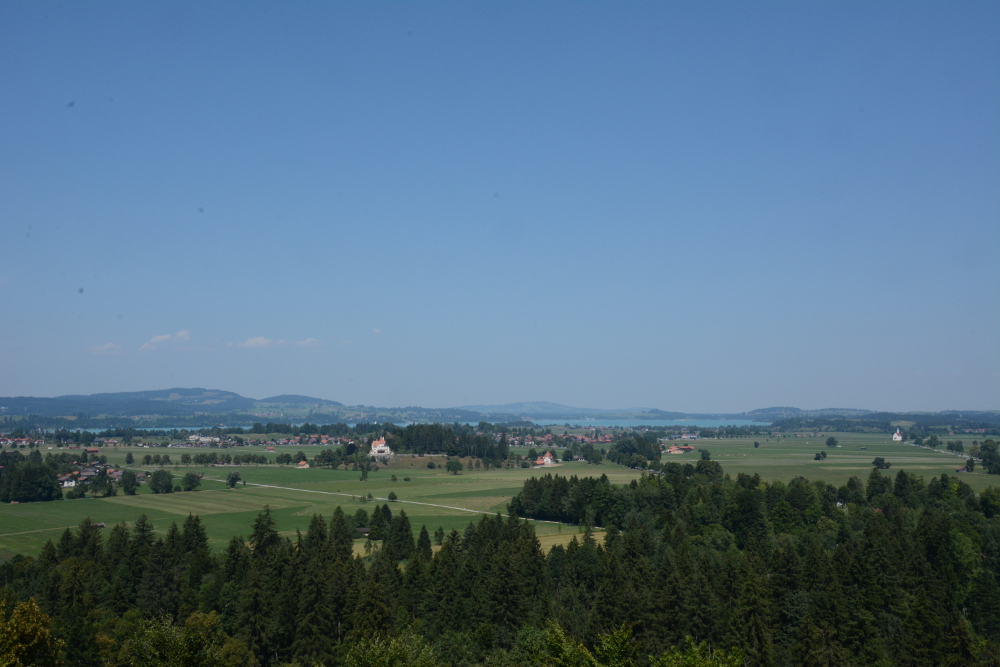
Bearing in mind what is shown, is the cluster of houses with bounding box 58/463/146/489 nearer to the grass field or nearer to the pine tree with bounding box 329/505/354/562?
the grass field

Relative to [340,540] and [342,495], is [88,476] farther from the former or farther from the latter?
[340,540]

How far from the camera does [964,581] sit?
195 ft

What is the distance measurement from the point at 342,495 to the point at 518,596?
2910 inches

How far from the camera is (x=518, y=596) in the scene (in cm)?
4981

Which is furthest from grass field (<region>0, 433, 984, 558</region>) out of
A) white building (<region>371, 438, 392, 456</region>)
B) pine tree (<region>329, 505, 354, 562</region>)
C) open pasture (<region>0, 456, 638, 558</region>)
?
pine tree (<region>329, 505, 354, 562</region>)

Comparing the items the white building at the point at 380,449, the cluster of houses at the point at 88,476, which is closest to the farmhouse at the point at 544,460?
the white building at the point at 380,449

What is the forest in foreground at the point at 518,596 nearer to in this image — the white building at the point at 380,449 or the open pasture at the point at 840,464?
the open pasture at the point at 840,464

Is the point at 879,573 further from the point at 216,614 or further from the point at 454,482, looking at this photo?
the point at 454,482

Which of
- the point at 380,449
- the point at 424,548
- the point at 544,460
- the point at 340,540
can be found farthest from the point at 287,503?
the point at 544,460

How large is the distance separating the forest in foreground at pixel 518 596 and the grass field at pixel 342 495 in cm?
1466

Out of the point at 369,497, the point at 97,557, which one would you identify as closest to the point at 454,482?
the point at 369,497

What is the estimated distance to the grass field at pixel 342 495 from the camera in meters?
86.4

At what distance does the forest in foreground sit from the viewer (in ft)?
143

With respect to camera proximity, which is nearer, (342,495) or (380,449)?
(342,495)
